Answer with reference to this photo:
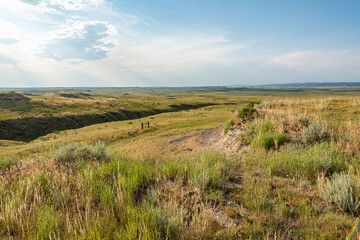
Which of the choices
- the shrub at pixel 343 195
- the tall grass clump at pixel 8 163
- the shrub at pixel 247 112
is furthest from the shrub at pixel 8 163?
the shrub at pixel 247 112

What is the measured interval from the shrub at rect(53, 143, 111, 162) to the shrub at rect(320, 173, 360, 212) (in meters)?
6.29

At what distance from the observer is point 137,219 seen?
289 cm

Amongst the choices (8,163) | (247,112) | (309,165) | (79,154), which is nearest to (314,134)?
(309,165)

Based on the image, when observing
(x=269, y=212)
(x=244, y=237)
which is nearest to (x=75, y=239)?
(x=244, y=237)

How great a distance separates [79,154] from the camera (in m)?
6.53

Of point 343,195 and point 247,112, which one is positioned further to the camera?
point 247,112

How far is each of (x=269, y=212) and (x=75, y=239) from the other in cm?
314

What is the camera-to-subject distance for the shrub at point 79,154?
6.23m

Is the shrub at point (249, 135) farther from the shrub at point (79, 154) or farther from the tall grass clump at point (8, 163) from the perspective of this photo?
the tall grass clump at point (8, 163)

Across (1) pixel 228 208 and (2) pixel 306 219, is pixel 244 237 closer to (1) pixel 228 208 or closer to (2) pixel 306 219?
(1) pixel 228 208

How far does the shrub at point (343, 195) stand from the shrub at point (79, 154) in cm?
629

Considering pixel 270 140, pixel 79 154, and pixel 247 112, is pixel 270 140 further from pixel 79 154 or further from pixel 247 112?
pixel 79 154

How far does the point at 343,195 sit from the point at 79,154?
735cm

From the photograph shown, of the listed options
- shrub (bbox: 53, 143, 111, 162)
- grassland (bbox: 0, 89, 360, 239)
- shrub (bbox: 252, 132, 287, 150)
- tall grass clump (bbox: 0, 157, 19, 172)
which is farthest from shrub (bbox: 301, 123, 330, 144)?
tall grass clump (bbox: 0, 157, 19, 172)
